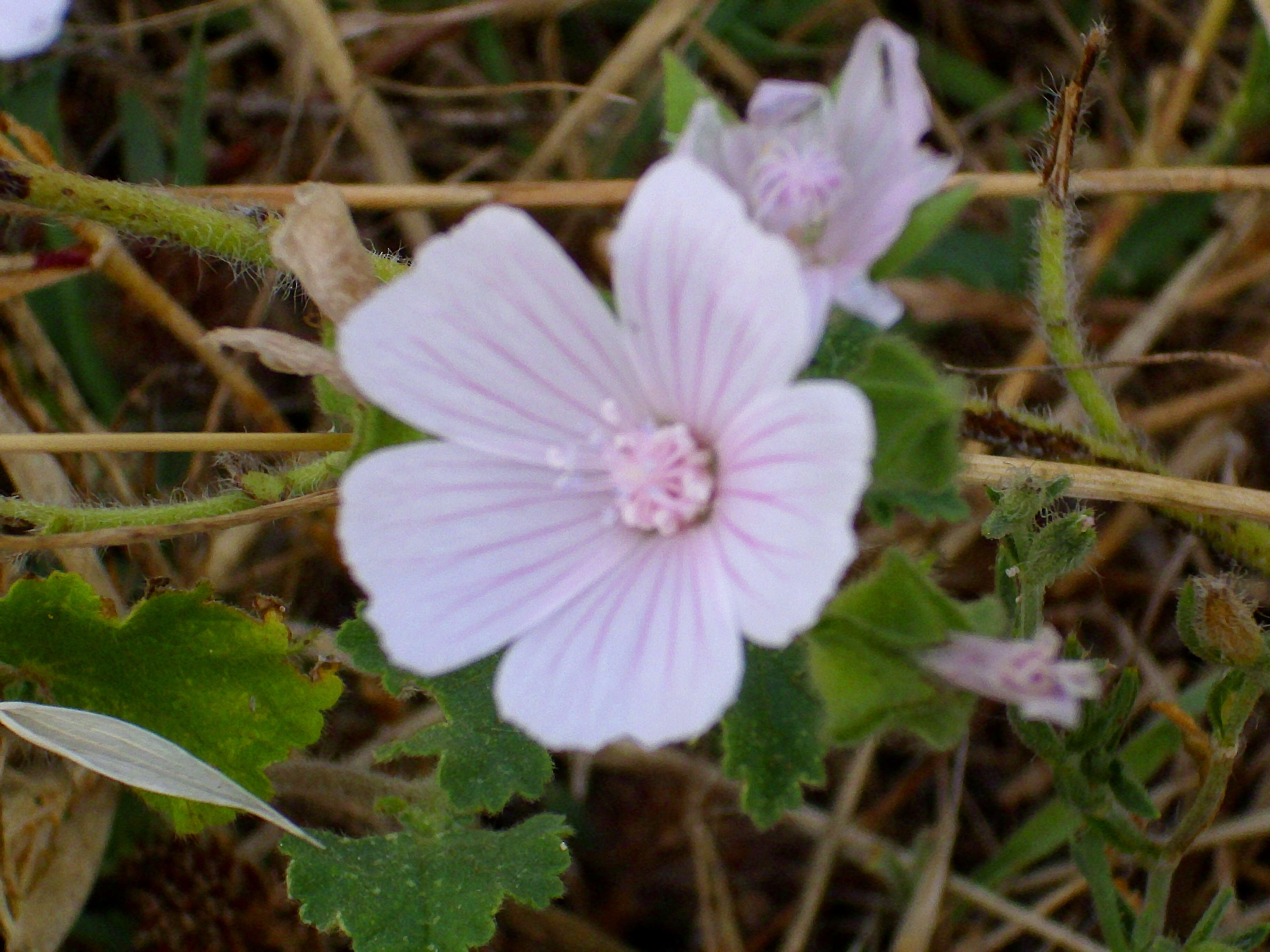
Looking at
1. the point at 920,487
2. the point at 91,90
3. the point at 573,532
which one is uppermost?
the point at 920,487

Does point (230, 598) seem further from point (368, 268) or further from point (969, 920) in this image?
point (969, 920)

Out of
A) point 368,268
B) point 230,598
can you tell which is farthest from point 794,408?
point 230,598

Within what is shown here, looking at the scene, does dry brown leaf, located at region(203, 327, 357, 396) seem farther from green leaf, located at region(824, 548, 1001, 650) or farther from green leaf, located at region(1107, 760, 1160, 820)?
green leaf, located at region(1107, 760, 1160, 820)

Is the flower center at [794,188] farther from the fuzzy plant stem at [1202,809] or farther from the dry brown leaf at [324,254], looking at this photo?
the fuzzy plant stem at [1202,809]

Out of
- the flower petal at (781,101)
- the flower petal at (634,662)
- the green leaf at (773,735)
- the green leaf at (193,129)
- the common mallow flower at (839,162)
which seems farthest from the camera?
the green leaf at (193,129)

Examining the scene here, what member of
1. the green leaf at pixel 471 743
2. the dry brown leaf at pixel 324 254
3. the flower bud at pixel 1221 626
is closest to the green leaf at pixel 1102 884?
the flower bud at pixel 1221 626

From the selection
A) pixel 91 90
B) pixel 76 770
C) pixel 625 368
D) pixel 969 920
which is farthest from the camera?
pixel 91 90

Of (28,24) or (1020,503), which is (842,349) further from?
(28,24)

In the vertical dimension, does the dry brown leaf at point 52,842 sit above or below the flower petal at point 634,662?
below
